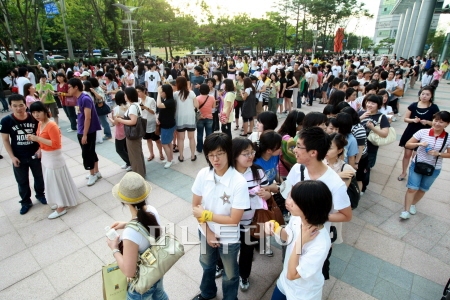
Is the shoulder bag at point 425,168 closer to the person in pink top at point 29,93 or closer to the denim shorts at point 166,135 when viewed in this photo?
the denim shorts at point 166,135

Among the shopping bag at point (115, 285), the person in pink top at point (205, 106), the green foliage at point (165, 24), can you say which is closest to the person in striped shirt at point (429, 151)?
the person in pink top at point (205, 106)

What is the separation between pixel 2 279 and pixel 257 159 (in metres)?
2.98

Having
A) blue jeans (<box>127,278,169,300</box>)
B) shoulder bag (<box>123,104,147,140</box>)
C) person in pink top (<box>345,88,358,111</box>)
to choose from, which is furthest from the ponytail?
person in pink top (<box>345,88,358,111</box>)

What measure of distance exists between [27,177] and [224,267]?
342cm

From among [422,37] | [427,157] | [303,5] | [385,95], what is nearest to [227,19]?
[303,5]

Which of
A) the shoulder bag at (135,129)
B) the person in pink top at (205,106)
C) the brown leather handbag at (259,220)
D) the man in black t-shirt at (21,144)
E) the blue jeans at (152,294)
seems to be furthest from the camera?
the person in pink top at (205,106)

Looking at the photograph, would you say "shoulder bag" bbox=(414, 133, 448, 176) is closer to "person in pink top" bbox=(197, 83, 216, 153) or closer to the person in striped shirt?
the person in striped shirt

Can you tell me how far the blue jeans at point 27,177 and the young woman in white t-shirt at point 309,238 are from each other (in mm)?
3912

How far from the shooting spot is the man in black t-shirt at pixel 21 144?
336cm

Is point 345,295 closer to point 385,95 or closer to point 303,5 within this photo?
point 385,95

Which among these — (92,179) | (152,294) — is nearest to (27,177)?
(92,179)

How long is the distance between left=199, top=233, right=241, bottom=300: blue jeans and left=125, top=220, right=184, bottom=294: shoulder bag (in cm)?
48

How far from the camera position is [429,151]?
3.23 m

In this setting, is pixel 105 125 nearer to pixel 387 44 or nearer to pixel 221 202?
pixel 221 202
